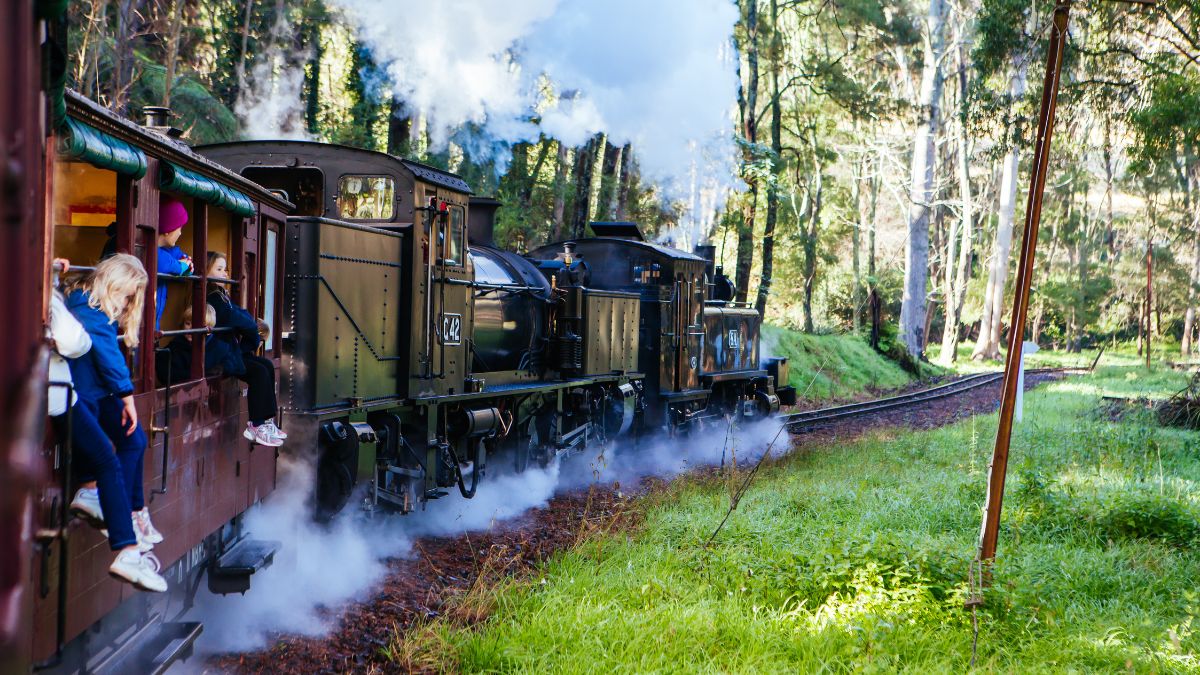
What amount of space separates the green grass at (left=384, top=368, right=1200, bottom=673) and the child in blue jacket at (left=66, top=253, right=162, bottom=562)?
246 cm

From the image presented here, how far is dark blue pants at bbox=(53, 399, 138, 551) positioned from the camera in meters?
3.54

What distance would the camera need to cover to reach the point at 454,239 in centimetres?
906

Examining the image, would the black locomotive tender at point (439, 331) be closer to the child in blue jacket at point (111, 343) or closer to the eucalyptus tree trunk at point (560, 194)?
the child in blue jacket at point (111, 343)

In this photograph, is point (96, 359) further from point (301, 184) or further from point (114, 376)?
point (301, 184)

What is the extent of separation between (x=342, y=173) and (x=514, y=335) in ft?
10.4

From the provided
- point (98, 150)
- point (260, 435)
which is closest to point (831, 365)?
point (260, 435)

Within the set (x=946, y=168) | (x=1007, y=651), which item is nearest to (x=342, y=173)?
(x=1007, y=651)

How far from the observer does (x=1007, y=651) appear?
19.9 feet

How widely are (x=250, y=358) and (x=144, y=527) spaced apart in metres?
1.85

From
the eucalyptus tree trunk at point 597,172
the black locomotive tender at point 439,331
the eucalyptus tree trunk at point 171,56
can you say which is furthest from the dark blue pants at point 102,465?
the eucalyptus tree trunk at point 597,172

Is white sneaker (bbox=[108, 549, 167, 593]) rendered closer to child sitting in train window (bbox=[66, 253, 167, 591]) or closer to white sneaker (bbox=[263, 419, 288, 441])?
child sitting in train window (bbox=[66, 253, 167, 591])

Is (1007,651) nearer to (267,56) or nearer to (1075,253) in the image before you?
(267,56)

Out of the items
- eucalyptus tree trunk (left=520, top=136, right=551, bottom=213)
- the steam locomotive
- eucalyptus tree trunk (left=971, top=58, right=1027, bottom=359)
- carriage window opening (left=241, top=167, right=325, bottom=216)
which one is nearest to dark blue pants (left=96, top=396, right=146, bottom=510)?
the steam locomotive

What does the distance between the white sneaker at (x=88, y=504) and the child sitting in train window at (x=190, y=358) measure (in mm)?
764
